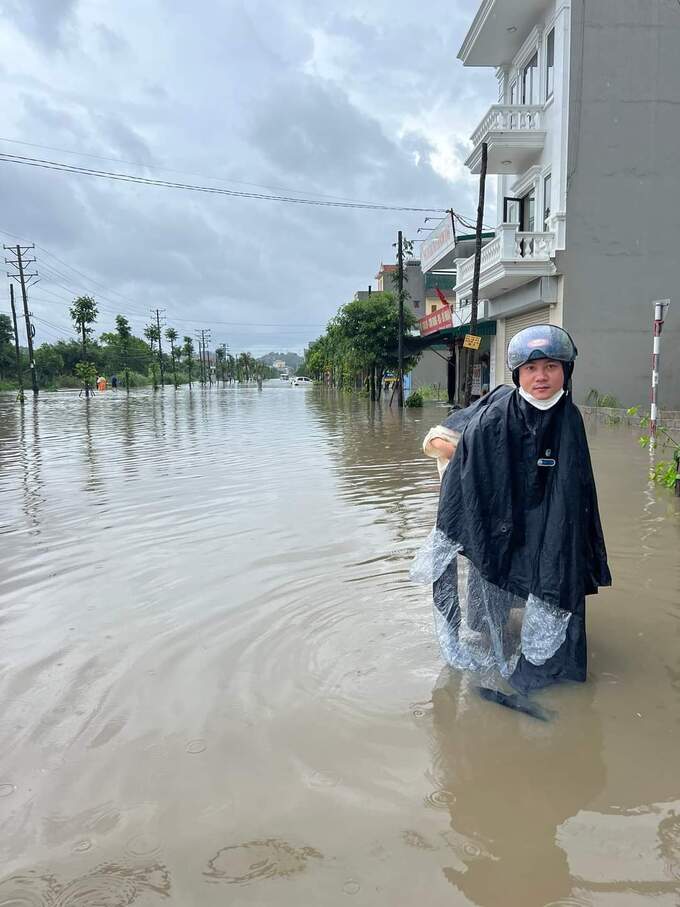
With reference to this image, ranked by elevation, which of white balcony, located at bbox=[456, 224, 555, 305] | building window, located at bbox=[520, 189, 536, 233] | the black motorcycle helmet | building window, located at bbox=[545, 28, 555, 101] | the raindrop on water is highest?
building window, located at bbox=[545, 28, 555, 101]

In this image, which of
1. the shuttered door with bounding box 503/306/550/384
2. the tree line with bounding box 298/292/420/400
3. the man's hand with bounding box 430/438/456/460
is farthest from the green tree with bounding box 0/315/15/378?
the man's hand with bounding box 430/438/456/460

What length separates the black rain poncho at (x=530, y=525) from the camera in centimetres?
295

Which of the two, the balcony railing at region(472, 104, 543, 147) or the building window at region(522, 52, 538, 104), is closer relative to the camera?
the balcony railing at region(472, 104, 543, 147)

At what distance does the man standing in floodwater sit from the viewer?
2.94 meters

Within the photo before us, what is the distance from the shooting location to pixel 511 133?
19.2 metres

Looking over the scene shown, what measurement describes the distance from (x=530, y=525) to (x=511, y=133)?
18.9 metres

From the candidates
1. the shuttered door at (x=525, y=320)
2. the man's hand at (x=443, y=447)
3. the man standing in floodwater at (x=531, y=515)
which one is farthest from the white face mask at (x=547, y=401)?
the shuttered door at (x=525, y=320)

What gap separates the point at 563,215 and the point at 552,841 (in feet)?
60.3

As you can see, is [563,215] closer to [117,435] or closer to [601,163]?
[601,163]

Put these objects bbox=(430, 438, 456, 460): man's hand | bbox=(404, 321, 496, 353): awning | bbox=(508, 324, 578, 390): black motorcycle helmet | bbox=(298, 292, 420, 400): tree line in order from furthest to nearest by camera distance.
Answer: bbox=(298, 292, 420, 400): tree line < bbox=(404, 321, 496, 353): awning < bbox=(430, 438, 456, 460): man's hand < bbox=(508, 324, 578, 390): black motorcycle helmet

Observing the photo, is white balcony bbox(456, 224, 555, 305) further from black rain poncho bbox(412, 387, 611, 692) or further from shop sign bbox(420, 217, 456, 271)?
black rain poncho bbox(412, 387, 611, 692)

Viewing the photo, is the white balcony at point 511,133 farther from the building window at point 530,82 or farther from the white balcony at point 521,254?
the white balcony at point 521,254

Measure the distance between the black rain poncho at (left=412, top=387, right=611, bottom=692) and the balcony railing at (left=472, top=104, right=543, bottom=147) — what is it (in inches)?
729

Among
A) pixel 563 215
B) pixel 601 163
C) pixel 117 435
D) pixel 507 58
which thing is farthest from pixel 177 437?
pixel 507 58
